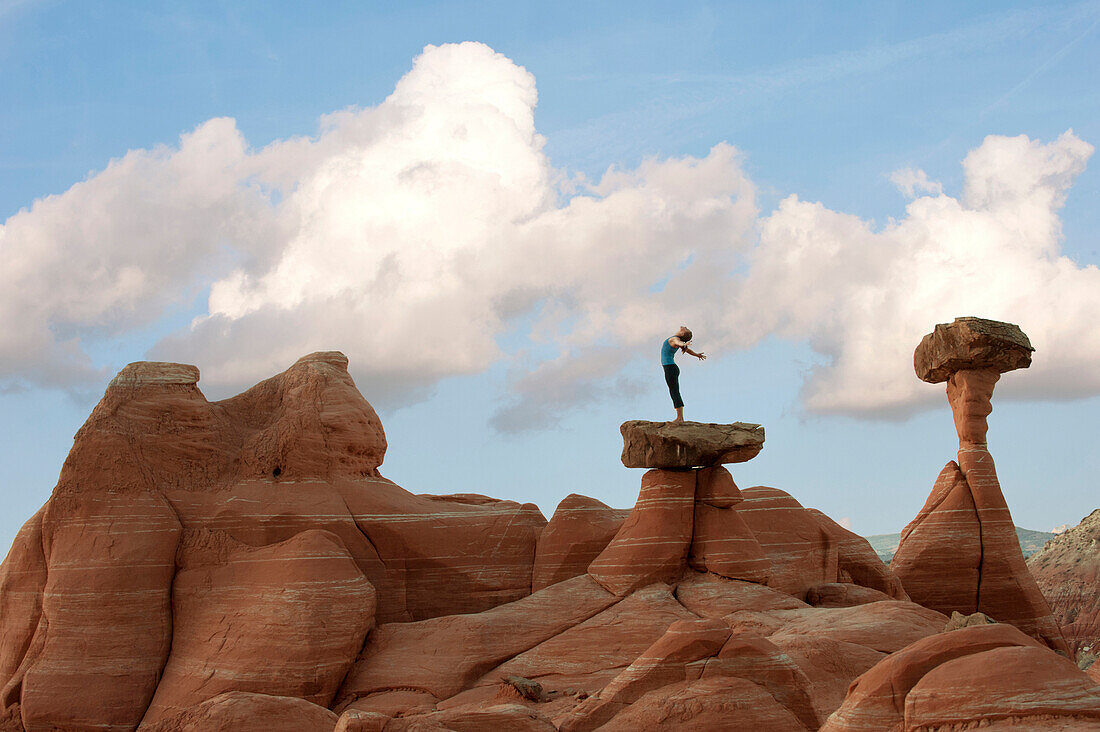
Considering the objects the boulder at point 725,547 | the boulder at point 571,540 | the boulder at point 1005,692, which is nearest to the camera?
the boulder at point 1005,692

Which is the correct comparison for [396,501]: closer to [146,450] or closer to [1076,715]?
[146,450]

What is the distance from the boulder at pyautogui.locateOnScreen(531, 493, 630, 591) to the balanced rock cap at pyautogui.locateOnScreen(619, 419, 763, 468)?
1702 mm

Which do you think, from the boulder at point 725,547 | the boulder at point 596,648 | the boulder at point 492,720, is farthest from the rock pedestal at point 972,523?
the boulder at point 492,720

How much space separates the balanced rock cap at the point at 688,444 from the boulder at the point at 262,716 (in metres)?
9.85

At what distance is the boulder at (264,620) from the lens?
69.5ft

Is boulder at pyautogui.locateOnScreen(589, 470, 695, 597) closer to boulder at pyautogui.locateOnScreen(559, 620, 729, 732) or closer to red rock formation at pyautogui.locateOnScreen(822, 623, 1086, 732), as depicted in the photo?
boulder at pyautogui.locateOnScreen(559, 620, 729, 732)

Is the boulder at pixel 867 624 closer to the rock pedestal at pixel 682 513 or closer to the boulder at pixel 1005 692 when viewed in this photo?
the rock pedestal at pixel 682 513

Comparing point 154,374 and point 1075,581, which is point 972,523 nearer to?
point 1075,581

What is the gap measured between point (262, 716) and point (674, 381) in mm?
11918

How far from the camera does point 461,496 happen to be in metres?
28.0

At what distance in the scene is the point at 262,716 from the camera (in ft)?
51.4

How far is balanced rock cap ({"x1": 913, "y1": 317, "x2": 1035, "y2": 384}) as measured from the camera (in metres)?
28.1

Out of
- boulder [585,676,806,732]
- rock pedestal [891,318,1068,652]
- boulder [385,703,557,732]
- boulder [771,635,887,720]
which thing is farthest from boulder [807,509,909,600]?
boulder [385,703,557,732]

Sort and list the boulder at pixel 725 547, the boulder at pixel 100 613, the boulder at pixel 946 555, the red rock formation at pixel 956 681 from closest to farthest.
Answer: the red rock formation at pixel 956 681
the boulder at pixel 100 613
the boulder at pixel 725 547
the boulder at pixel 946 555
